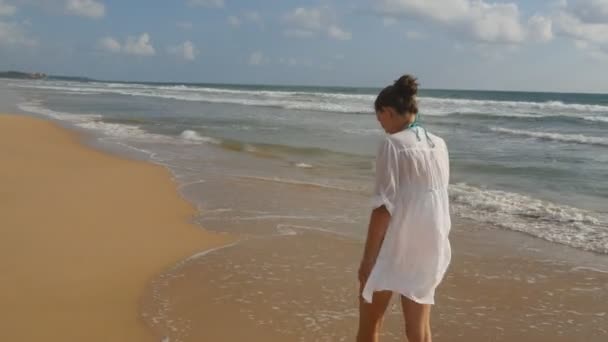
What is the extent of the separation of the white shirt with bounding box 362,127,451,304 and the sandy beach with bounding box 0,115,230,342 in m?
1.91

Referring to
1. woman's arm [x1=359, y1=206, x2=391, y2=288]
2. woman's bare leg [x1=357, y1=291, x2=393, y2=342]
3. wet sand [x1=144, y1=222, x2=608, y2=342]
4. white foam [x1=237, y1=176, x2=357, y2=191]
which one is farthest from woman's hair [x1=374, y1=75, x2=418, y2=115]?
white foam [x1=237, y1=176, x2=357, y2=191]

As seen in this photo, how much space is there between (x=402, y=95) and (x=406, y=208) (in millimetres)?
532

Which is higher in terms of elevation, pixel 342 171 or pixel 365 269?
pixel 365 269

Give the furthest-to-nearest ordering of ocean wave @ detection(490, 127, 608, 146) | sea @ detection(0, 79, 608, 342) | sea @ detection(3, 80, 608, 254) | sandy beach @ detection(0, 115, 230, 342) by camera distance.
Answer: ocean wave @ detection(490, 127, 608, 146) < sea @ detection(3, 80, 608, 254) < sea @ detection(0, 79, 608, 342) < sandy beach @ detection(0, 115, 230, 342)

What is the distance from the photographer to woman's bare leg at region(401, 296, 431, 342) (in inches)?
115

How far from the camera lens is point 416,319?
9.71 ft

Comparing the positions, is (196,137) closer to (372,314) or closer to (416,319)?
(372,314)

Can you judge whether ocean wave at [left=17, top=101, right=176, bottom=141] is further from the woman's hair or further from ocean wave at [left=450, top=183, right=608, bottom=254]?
the woman's hair

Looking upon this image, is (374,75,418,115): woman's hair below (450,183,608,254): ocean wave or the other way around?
the other way around

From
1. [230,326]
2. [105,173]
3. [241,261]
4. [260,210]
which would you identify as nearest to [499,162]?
[260,210]

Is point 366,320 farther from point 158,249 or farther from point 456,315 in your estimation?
point 158,249

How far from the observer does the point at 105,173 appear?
10.1 metres

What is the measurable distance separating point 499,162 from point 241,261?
9532 millimetres

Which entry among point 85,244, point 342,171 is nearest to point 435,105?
point 342,171
